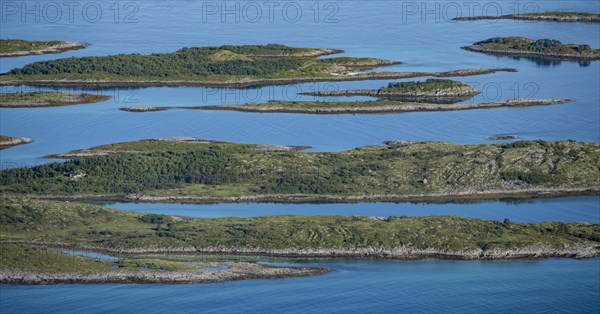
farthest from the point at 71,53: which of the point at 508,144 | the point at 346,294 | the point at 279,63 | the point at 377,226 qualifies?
the point at 346,294

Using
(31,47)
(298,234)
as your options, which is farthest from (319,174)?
(31,47)

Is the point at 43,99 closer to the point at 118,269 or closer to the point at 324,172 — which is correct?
the point at 324,172

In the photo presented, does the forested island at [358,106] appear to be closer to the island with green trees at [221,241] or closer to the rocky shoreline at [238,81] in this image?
the rocky shoreline at [238,81]

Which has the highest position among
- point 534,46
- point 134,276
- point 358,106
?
point 534,46

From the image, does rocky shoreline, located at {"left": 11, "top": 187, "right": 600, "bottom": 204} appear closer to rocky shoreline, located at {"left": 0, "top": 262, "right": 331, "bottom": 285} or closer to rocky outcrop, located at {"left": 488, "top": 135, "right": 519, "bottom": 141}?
rocky outcrop, located at {"left": 488, "top": 135, "right": 519, "bottom": 141}

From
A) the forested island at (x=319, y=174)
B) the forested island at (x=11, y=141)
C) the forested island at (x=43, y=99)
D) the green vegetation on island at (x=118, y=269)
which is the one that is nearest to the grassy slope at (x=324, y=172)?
the forested island at (x=319, y=174)

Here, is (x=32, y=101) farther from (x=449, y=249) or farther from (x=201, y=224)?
(x=449, y=249)
